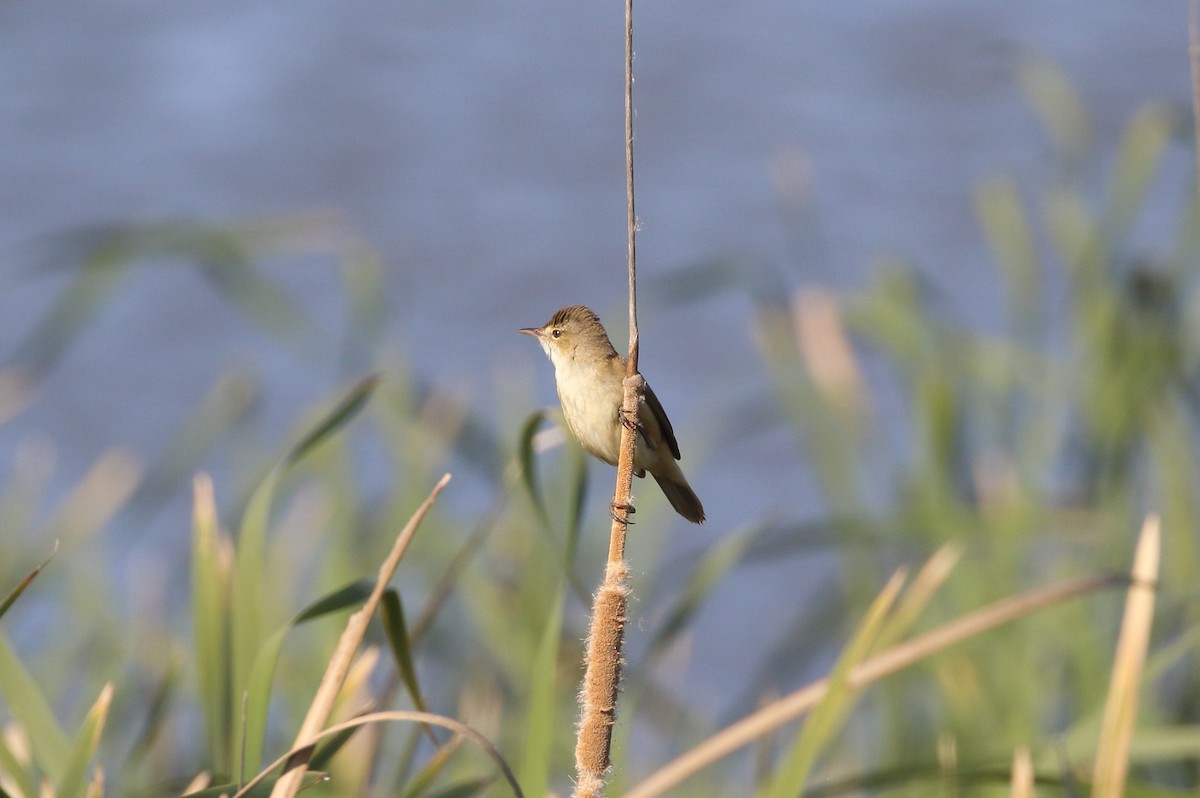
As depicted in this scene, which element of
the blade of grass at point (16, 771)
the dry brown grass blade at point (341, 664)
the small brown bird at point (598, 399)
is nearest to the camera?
the dry brown grass blade at point (341, 664)

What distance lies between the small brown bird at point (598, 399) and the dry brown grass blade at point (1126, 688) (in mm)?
979

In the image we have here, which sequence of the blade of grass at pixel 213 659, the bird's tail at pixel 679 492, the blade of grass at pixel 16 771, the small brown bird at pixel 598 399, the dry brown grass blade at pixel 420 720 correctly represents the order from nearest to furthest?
the dry brown grass blade at pixel 420 720, the blade of grass at pixel 16 771, the blade of grass at pixel 213 659, the small brown bird at pixel 598 399, the bird's tail at pixel 679 492

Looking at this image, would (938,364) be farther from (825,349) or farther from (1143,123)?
(1143,123)

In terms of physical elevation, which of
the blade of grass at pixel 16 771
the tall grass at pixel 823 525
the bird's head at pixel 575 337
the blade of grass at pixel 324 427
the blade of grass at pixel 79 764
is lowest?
the tall grass at pixel 823 525

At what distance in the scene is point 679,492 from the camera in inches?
120

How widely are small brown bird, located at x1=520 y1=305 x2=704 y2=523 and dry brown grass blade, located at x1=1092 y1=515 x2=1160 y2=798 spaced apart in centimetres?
98

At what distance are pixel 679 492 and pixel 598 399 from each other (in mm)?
321

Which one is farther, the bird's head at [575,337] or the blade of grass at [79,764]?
the bird's head at [575,337]

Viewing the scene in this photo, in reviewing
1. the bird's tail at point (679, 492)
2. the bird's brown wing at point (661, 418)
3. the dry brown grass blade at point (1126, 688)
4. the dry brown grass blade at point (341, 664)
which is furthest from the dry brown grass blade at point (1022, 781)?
the bird's tail at point (679, 492)

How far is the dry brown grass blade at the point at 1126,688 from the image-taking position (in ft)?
6.27

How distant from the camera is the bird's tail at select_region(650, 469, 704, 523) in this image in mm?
3005

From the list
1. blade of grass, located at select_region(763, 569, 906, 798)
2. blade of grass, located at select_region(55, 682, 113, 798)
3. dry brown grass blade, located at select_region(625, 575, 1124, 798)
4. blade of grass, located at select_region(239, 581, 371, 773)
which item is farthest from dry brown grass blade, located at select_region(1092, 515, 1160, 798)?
blade of grass, located at select_region(55, 682, 113, 798)

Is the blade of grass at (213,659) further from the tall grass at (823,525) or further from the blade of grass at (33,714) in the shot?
the tall grass at (823,525)

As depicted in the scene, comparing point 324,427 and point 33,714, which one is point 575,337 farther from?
point 33,714
